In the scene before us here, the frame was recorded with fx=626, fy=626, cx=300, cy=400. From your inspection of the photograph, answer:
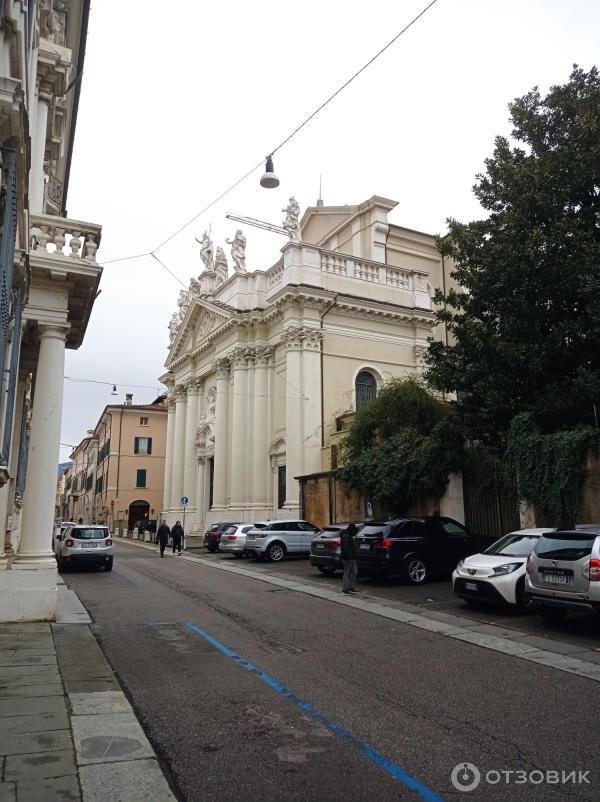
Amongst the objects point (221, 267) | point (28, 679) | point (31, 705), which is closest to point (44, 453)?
point (28, 679)

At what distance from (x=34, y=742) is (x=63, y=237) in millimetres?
8835

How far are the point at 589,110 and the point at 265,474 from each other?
23.8 m

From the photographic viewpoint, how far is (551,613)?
34.6ft

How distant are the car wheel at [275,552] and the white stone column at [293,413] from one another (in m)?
7.20

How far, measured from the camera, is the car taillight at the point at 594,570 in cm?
913

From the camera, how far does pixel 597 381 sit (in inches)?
579

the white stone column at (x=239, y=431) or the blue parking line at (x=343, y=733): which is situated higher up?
the white stone column at (x=239, y=431)

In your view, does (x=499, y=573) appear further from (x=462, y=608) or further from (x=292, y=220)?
(x=292, y=220)

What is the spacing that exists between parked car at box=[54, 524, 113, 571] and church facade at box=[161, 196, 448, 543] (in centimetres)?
1177

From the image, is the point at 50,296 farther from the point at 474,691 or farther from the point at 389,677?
the point at 474,691

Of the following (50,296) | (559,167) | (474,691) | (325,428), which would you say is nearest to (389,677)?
(474,691)

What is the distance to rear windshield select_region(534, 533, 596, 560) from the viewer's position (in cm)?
954

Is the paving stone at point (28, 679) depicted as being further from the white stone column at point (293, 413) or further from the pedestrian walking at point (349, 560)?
the white stone column at point (293, 413)

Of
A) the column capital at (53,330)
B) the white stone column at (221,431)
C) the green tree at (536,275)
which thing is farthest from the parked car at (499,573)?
the white stone column at (221,431)
